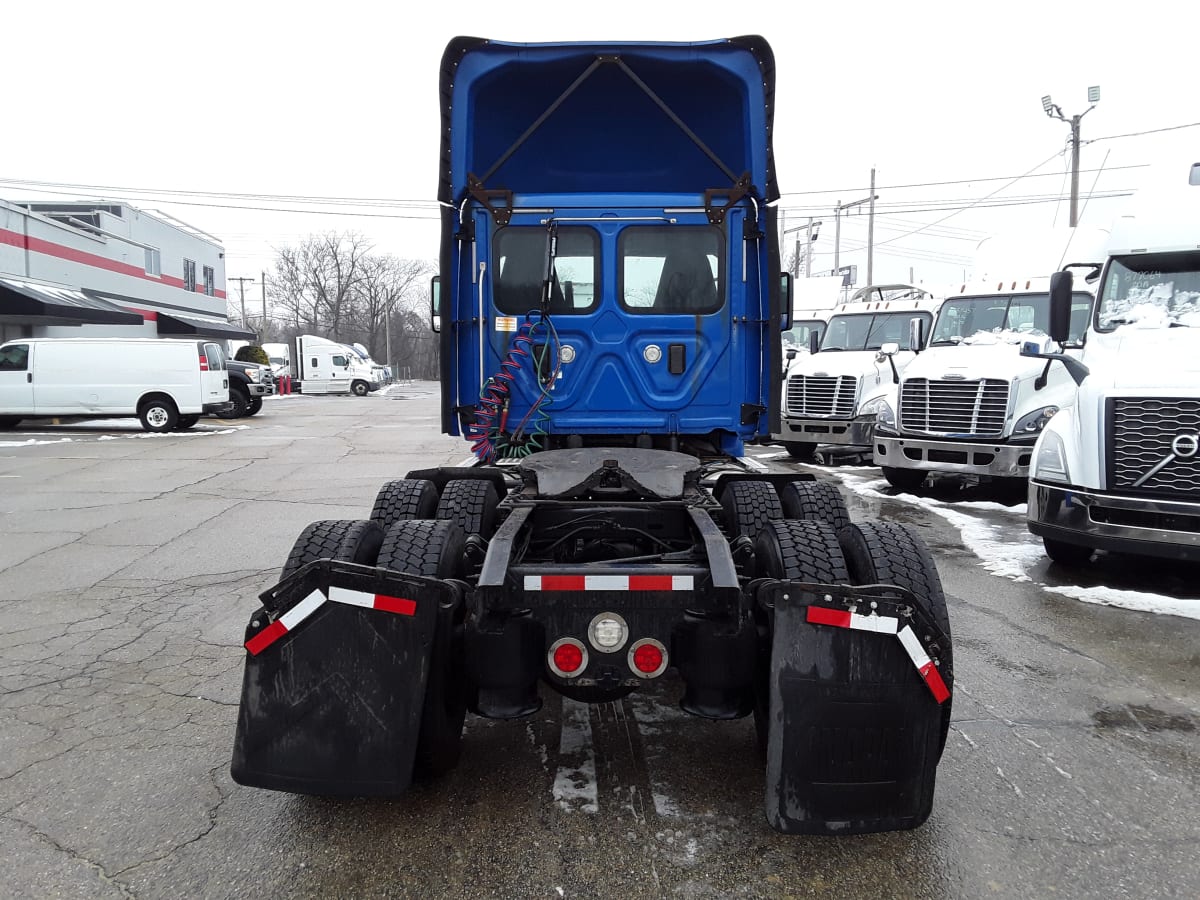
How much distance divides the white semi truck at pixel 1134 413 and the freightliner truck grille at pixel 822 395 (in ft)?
18.2

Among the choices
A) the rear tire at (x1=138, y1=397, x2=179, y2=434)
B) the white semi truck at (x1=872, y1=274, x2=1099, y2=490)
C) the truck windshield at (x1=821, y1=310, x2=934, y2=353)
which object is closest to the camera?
the white semi truck at (x1=872, y1=274, x2=1099, y2=490)

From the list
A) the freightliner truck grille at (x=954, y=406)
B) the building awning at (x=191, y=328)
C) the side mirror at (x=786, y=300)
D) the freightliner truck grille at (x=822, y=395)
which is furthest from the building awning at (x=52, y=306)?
the side mirror at (x=786, y=300)

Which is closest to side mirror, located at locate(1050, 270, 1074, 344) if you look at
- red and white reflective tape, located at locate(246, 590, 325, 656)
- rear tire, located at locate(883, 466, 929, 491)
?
rear tire, located at locate(883, 466, 929, 491)

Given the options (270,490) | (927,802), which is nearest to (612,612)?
(927,802)

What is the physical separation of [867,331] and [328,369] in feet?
111

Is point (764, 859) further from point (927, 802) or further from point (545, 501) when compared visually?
point (545, 501)

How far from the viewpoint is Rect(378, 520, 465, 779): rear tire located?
2809 millimetres

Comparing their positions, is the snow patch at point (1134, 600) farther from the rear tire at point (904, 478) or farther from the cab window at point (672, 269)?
the rear tire at point (904, 478)

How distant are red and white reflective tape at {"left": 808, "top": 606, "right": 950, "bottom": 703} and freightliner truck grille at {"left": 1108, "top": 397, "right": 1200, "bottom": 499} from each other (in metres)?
4.09

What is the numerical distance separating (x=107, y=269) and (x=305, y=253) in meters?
53.0

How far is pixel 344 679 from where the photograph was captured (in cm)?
271

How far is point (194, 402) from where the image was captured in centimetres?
1973

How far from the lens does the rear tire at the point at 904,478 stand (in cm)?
1059

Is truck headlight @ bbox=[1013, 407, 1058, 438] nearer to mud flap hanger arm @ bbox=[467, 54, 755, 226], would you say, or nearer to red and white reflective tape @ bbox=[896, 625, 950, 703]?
mud flap hanger arm @ bbox=[467, 54, 755, 226]
